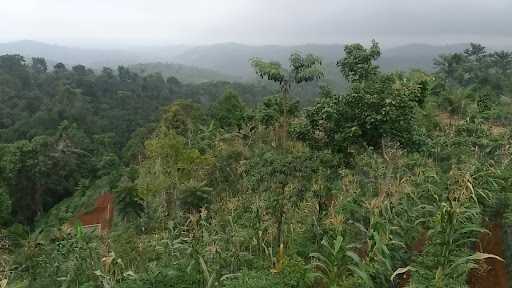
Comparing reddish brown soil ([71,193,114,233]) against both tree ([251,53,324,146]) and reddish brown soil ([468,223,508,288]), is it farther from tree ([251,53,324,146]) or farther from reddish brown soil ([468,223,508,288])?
reddish brown soil ([468,223,508,288])

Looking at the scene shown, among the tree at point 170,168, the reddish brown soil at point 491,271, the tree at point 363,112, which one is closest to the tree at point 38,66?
the tree at point 170,168

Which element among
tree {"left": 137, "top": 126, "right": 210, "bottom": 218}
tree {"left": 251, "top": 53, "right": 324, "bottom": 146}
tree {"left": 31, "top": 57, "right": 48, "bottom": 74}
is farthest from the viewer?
tree {"left": 31, "top": 57, "right": 48, "bottom": 74}

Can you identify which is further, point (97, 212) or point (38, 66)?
point (38, 66)

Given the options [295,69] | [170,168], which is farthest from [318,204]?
[170,168]

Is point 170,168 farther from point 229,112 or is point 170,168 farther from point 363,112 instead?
point 229,112

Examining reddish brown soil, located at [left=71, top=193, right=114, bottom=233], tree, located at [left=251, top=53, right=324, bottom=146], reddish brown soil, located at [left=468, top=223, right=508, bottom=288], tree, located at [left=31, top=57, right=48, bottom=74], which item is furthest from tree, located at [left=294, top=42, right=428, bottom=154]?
tree, located at [left=31, top=57, right=48, bottom=74]

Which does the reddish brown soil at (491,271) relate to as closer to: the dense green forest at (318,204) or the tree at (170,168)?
the dense green forest at (318,204)

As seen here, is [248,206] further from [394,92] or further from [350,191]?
[394,92]

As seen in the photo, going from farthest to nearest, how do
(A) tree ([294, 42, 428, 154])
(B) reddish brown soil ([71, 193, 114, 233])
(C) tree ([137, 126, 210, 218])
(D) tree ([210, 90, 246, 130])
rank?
(B) reddish brown soil ([71, 193, 114, 233]) → (D) tree ([210, 90, 246, 130]) → (C) tree ([137, 126, 210, 218]) → (A) tree ([294, 42, 428, 154])

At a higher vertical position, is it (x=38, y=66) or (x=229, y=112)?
(x=38, y=66)

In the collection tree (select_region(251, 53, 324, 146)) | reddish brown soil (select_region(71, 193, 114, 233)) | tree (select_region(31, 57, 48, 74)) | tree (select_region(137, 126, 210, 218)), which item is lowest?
reddish brown soil (select_region(71, 193, 114, 233))

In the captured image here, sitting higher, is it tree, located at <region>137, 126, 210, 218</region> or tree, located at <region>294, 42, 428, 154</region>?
tree, located at <region>294, 42, 428, 154</region>

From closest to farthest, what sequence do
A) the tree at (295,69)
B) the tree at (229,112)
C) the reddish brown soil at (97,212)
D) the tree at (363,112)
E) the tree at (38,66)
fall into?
the tree at (363,112) < the tree at (295,69) < the tree at (229,112) < the reddish brown soil at (97,212) < the tree at (38,66)

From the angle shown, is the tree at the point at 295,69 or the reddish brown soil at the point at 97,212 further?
the reddish brown soil at the point at 97,212
